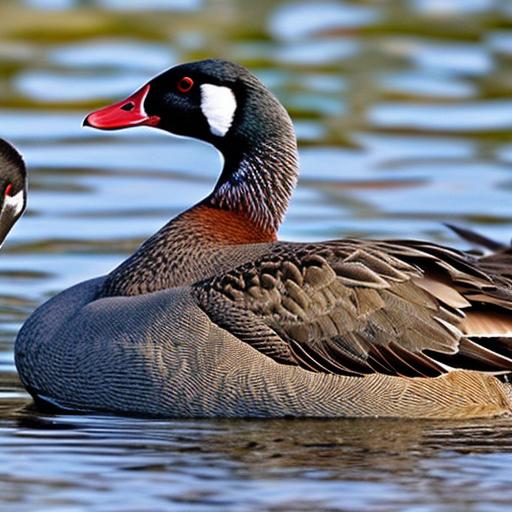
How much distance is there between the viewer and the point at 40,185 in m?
17.2

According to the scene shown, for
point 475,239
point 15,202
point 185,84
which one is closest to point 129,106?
point 185,84

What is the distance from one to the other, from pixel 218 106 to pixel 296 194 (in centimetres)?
654

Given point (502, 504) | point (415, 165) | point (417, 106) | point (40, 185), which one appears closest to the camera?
point (502, 504)

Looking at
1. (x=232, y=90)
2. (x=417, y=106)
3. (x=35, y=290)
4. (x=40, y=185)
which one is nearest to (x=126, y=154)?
(x=40, y=185)

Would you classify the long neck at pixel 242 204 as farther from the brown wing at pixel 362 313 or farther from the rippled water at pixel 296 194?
the rippled water at pixel 296 194

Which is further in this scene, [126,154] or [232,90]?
[126,154]

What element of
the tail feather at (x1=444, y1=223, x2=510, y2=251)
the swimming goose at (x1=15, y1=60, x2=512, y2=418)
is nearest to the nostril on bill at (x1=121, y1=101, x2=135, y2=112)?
the swimming goose at (x1=15, y1=60, x2=512, y2=418)

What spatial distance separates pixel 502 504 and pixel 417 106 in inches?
542

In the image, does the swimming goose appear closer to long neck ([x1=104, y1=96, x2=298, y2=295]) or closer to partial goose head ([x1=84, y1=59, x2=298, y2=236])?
long neck ([x1=104, y1=96, x2=298, y2=295])

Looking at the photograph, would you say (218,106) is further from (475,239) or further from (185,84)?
(475,239)

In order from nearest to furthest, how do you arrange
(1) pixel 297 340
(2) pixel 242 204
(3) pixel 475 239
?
(1) pixel 297 340 → (2) pixel 242 204 → (3) pixel 475 239

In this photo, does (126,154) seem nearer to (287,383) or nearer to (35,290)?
(35,290)

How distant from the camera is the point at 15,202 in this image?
10.8 metres

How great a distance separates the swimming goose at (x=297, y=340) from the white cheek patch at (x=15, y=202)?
91 centimetres
